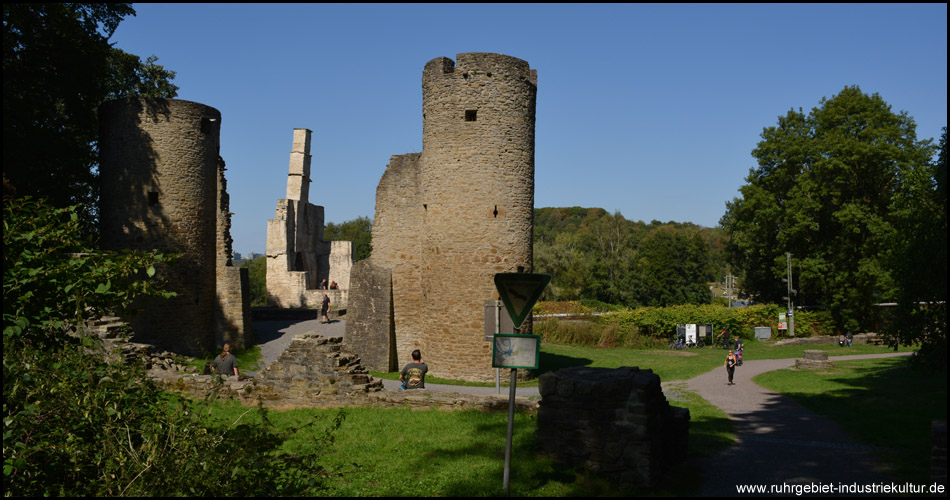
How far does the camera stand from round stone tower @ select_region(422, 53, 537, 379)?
1862cm

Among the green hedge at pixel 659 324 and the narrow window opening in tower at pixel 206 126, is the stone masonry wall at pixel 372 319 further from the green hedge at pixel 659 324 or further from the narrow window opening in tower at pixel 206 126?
the green hedge at pixel 659 324

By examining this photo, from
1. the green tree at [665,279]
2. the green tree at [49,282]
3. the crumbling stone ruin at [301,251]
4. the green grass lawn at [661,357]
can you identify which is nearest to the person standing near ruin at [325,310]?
the crumbling stone ruin at [301,251]

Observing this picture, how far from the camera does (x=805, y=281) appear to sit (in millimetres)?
36500

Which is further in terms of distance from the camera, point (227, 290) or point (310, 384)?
point (227, 290)

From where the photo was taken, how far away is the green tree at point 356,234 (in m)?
93.3

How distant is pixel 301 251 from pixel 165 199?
23.7m

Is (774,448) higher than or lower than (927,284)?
lower

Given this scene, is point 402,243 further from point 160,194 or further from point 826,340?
point 826,340

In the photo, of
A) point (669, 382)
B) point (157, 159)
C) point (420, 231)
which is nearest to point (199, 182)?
point (157, 159)

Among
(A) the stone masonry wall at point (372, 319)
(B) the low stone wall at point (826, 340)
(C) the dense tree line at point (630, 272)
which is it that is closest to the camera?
(A) the stone masonry wall at point (372, 319)

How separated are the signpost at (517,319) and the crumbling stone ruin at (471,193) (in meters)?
11.6

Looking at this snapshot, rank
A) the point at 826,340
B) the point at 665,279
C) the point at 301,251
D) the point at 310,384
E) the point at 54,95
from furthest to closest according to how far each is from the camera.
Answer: the point at 665,279 < the point at 301,251 < the point at 826,340 < the point at 54,95 < the point at 310,384

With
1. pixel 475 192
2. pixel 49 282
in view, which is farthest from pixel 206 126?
pixel 49 282

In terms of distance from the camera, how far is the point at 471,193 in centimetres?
1867
